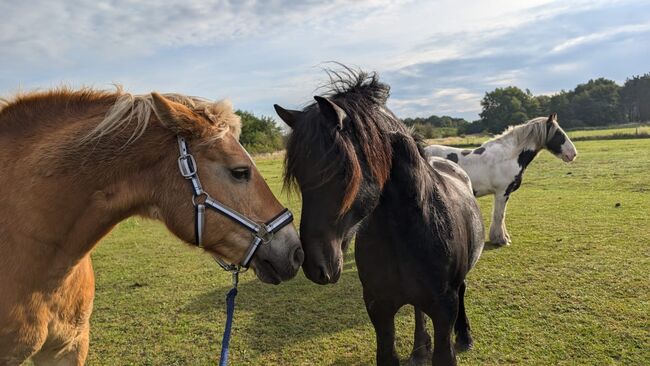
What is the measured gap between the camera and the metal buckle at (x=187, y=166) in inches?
68.3

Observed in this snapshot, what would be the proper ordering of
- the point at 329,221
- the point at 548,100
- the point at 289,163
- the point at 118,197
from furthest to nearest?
the point at 548,100, the point at 289,163, the point at 329,221, the point at 118,197

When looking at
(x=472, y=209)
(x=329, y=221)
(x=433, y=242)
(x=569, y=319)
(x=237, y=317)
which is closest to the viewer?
(x=329, y=221)

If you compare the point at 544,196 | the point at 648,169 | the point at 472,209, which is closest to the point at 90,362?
the point at 472,209

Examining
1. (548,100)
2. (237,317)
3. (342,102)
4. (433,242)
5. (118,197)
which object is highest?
(548,100)

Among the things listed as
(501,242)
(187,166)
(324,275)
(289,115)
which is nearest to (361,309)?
(324,275)

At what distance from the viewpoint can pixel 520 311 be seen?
4.38 m

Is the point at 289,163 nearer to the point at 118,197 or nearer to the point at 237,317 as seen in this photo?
the point at 118,197

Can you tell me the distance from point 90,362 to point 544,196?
11940 mm

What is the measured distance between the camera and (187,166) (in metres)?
1.74

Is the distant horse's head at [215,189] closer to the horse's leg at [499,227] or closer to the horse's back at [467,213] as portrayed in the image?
the horse's back at [467,213]

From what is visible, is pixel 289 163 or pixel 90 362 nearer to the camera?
pixel 289 163

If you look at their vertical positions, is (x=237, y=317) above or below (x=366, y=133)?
below

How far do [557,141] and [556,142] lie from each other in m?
0.03

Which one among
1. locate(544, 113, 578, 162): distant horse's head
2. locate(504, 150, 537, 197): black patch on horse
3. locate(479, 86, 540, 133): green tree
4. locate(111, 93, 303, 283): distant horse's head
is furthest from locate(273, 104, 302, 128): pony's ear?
locate(479, 86, 540, 133): green tree
